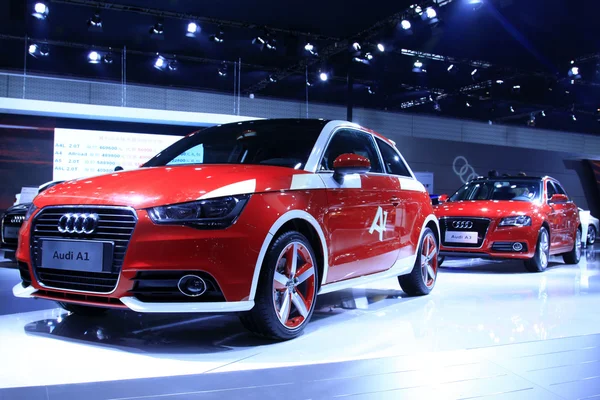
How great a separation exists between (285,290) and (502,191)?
227 inches

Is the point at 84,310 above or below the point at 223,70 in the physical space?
below

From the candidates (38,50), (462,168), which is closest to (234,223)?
(38,50)

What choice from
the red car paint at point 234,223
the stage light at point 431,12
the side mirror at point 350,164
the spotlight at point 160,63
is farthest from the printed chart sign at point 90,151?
the side mirror at point 350,164

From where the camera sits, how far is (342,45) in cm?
1410

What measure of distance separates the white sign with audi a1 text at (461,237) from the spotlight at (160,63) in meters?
9.08

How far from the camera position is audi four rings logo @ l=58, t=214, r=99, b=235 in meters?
3.06

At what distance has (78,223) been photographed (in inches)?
123

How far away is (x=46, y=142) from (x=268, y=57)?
5.80m

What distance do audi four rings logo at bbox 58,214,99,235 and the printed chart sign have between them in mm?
8210

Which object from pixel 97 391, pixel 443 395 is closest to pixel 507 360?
pixel 443 395

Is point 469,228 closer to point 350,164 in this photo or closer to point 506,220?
point 506,220

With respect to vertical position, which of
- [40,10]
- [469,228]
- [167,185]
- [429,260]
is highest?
[40,10]

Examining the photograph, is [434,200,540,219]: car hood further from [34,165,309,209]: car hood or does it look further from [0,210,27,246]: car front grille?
[0,210,27,246]: car front grille

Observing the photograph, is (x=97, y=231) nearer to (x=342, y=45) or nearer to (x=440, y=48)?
(x=342, y=45)
